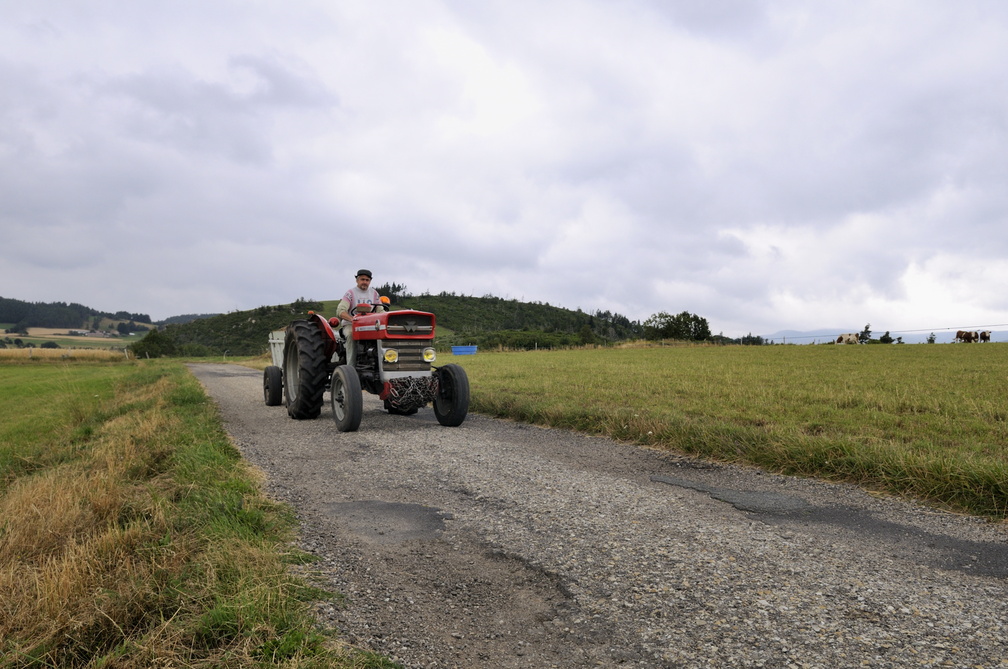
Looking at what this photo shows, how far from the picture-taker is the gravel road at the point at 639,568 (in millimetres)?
2473

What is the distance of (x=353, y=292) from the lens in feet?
31.6

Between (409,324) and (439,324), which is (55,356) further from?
(409,324)

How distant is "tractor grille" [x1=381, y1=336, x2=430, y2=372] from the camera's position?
884 centimetres

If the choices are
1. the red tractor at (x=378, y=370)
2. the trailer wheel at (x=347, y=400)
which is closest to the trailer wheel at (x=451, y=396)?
the red tractor at (x=378, y=370)

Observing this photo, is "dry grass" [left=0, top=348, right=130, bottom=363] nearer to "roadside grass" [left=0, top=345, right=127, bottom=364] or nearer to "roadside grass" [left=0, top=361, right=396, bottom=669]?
"roadside grass" [left=0, top=345, right=127, bottom=364]

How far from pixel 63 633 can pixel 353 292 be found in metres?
7.42

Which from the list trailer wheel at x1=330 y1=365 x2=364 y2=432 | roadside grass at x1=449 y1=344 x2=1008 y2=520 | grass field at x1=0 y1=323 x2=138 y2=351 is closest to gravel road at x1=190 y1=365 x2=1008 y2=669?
roadside grass at x1=449 y1=344 x2=1008 y2=520

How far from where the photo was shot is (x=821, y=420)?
8.60m

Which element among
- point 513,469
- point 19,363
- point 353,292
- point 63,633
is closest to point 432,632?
point 63,633

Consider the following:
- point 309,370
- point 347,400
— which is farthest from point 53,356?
point 347,400

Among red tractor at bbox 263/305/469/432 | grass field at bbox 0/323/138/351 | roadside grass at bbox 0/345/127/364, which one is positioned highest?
red tractor at bbox 263/305/469/432

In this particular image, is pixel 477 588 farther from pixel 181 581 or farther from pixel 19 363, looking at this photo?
pixel 19 363

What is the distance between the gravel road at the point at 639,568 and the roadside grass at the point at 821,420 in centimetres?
41

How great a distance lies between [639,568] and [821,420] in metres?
6.65
